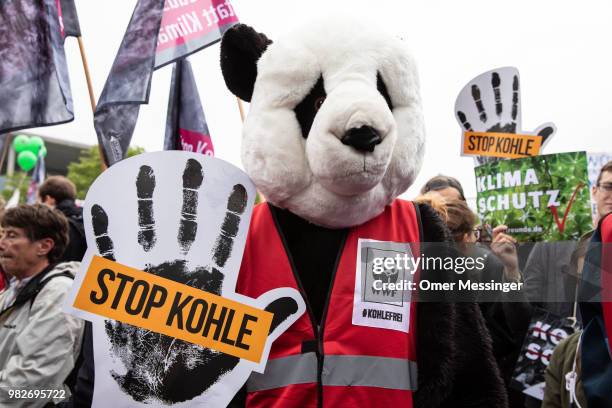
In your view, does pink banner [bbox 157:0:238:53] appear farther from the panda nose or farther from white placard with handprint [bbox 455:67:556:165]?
the panda nose

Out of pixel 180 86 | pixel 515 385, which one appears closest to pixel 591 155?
pixel 515 385

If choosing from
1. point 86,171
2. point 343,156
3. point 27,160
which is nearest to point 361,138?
point 343,156

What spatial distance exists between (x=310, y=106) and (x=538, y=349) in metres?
2.00

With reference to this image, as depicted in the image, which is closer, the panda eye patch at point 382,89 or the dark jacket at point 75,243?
the panda eye patch at point 382,89

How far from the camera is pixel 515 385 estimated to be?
304cm

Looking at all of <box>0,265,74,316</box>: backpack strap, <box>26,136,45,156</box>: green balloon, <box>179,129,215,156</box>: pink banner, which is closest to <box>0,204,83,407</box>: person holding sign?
<box>0,265,74,316</box>: backpack strap

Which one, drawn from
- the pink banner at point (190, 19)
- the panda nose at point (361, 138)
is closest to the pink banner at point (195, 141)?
the pink banner at point (190, 19)

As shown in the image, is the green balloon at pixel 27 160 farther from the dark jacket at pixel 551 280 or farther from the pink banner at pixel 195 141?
the dark jacket at pixel 551 280

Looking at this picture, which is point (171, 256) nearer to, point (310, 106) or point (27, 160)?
point (310, 106)

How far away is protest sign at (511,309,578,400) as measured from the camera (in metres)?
2.94

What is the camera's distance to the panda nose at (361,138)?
61.5 inches

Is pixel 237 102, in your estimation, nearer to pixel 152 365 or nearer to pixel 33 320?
pixel 33 320

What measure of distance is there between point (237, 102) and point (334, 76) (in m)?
2.21

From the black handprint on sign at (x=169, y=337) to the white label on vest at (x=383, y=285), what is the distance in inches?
8.6
